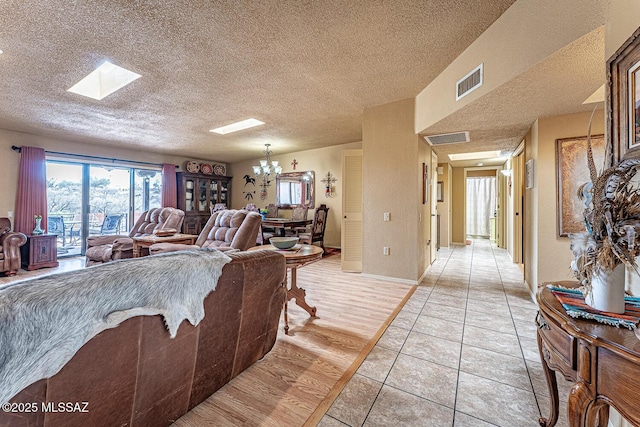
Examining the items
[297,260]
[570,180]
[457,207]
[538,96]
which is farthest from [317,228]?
[538,96]

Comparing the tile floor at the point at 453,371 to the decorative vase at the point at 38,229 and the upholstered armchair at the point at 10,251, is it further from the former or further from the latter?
the decorative vase at the point at 38,229

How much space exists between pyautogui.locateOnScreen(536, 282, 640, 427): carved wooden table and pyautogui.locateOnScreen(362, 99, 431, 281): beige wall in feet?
8.86

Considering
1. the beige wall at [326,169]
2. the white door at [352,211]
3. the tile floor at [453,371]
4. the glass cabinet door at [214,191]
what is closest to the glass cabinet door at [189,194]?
the glass cabinet door at [214,191]

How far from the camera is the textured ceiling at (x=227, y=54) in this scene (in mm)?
1988

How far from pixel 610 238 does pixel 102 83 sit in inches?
188

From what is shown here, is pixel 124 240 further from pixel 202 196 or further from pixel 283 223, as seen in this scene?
pixel 202 196

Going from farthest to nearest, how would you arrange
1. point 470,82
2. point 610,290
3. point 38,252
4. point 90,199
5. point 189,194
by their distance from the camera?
point 189,194
point 90,199
point 38,252
point 470,82
point 610,290

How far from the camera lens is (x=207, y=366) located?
1.42 m

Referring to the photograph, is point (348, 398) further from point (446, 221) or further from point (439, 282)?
point (446, 221)

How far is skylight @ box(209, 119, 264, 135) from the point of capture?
4672 mm

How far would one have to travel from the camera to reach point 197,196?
756 cm

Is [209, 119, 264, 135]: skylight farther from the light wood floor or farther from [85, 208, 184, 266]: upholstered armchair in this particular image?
the light wood floor

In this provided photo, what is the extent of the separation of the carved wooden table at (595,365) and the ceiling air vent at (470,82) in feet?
6.92

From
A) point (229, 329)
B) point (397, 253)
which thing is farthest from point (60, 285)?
point (397, 253)
